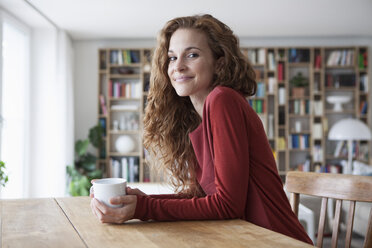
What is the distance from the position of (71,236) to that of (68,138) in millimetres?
5106

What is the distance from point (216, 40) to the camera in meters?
1.21

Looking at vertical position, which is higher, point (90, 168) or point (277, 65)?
point (277, 65)

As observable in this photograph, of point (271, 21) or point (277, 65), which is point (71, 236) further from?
point (277, 65)

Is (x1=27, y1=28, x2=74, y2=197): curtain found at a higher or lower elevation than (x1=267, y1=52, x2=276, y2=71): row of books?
lower

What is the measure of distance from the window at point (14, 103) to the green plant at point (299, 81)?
14.0ft

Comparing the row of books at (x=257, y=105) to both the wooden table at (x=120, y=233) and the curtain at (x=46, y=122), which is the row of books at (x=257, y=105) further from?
the wooden table at (x=120, y=233)

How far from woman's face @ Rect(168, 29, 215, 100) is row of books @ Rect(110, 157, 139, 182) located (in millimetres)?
5295

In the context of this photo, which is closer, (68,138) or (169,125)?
(169,125)

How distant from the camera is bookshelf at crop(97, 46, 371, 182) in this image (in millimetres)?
6402

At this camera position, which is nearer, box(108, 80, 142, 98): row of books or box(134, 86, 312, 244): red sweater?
box(134, 86, 312, 244): red sweater

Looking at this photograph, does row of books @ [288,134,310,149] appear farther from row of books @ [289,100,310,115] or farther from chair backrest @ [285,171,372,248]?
chair backrest @ [285,171,372,248]

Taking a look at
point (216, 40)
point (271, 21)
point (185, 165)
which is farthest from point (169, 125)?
point (271, 21)

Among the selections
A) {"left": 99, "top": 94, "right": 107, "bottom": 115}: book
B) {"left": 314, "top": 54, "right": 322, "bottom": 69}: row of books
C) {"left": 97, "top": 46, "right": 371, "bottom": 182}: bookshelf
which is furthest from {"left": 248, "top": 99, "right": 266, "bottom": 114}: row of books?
{"left": 99, "top": 94, "right": 107, "bottom": 115}: book

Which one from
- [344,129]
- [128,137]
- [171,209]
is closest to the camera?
[171,209]
